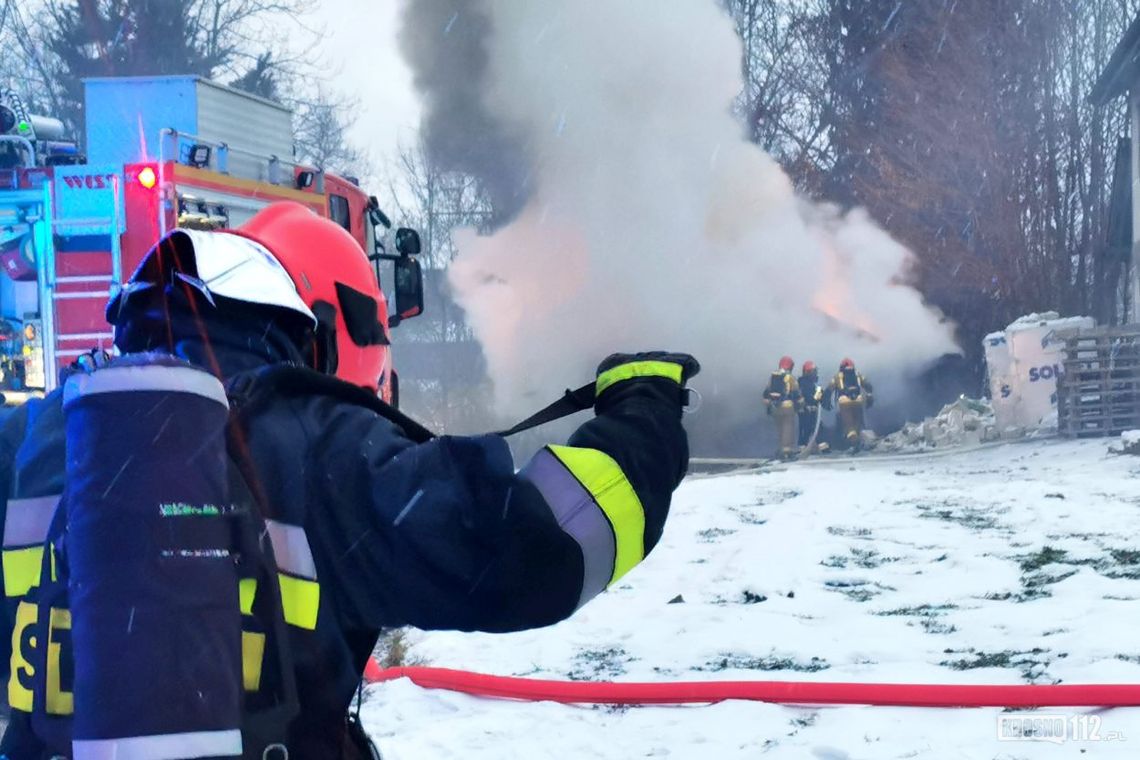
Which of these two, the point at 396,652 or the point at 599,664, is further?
the point at 396,652

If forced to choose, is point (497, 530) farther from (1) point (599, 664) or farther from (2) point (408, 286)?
(2) point (408, 286)

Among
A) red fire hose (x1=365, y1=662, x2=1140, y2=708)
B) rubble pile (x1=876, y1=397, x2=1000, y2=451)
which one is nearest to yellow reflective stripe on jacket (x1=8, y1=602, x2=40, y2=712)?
red fire hose (x1=365, y1=662, x2=1140, y2=708)

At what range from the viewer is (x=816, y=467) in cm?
1497

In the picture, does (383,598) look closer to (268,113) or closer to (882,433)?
(268,113)

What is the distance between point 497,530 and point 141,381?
483 millimetres

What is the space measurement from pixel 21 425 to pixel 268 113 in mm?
8587

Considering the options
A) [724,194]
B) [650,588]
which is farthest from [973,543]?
[724,194]

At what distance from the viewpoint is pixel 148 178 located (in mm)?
Answer: 7766

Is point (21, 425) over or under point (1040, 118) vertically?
under

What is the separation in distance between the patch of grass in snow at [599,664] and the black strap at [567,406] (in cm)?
337

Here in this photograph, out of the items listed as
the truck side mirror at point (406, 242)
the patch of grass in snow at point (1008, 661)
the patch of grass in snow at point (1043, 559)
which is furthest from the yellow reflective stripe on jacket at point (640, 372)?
the truck side mirror at point (406, 242)

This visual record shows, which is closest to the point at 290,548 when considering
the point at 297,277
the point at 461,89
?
the point at 297,277

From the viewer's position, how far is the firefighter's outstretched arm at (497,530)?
1.51 meters

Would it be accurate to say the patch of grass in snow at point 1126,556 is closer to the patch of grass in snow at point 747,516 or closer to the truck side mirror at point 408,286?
the patch of grass in snow at point 747,516
